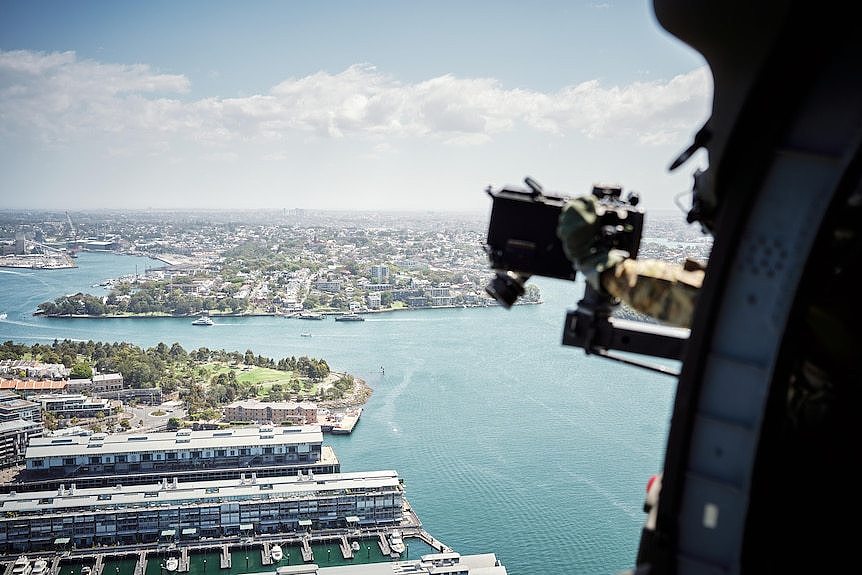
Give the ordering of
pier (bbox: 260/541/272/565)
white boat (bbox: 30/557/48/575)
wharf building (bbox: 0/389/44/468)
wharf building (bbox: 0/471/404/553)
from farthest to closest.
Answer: wharf building (bbox: 0/389/44/468) < wharf building (bbox: 0/471/404/553) < pier (bbox: 260/541/272/565) < white boat (bbox: 30/557/48/575)

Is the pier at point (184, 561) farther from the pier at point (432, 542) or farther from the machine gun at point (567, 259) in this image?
the machine gun at point (567, 259)

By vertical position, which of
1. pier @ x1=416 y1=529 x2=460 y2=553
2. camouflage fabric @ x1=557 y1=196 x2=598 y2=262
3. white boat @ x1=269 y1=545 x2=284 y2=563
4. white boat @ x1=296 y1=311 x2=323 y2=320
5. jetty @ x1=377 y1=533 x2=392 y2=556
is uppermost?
camouflage fabric @ x1=557 y1=196 x2=598 y2=262

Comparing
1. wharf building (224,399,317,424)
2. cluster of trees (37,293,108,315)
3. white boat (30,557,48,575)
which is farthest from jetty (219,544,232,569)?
cluster of trees (37,293,108,315)

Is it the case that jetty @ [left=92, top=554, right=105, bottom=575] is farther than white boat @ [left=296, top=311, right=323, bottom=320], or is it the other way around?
white boat @ [left=296, top=311, right=323, bottom=320]

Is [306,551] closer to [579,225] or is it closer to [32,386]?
[579,225]

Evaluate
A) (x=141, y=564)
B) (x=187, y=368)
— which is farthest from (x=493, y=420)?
(x=187, y=368)

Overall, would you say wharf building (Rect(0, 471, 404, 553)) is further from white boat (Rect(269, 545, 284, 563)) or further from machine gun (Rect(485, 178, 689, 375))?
machine gun (Rect(485, 178, 689, 375))
